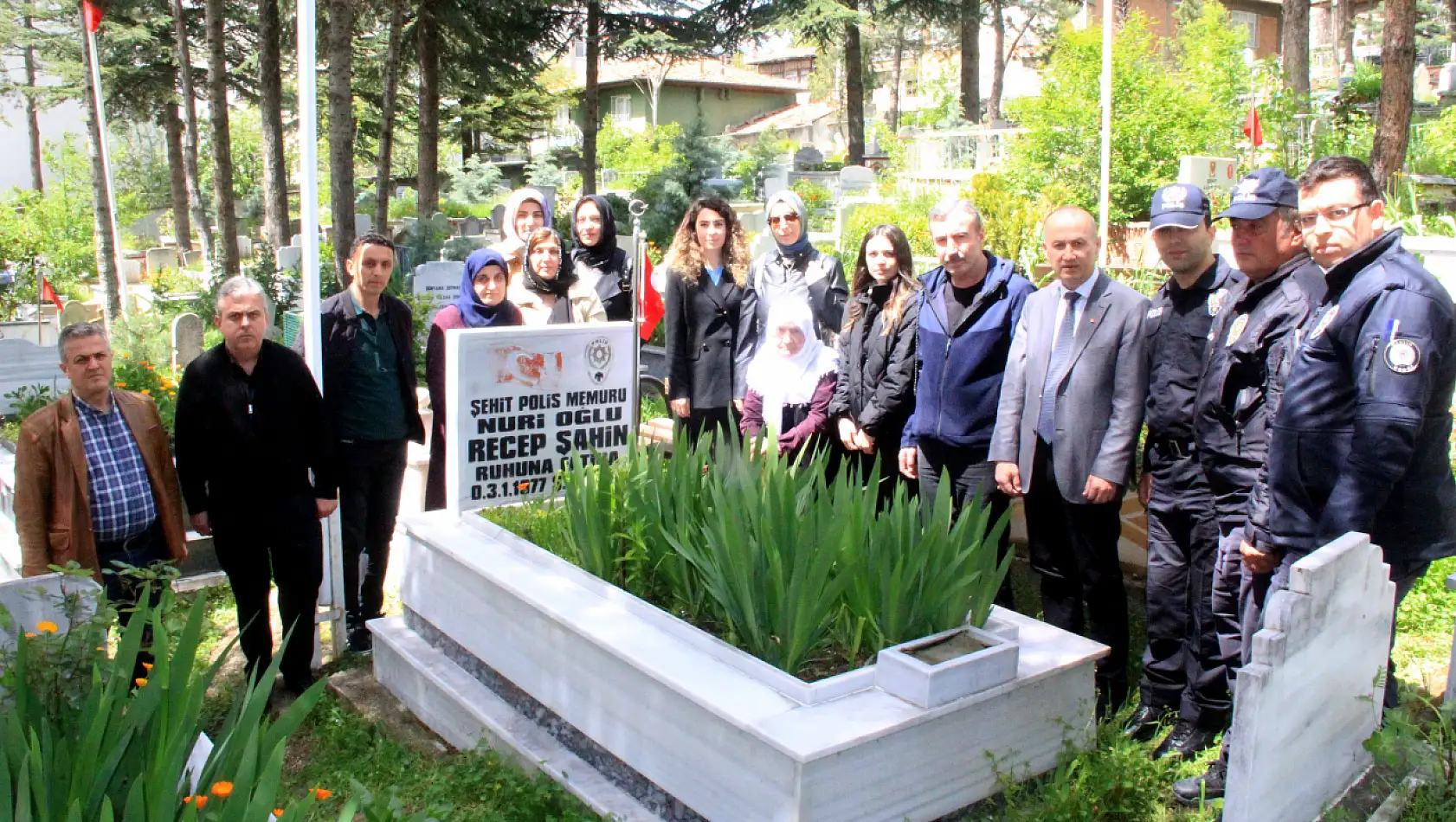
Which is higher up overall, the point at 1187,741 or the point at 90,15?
the point at 90,15

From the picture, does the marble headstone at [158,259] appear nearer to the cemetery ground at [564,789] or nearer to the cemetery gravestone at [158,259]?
the cemetery gravestone at [158,259]

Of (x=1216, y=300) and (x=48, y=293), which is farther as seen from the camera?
(x=48, y=293)

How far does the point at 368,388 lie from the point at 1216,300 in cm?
343

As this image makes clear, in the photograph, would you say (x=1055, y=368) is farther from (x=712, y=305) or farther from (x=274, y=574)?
(x=274, y=574)

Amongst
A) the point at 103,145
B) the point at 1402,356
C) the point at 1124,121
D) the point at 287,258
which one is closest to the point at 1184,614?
the point at 1402,356

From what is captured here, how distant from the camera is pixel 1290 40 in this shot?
1859 centimetres

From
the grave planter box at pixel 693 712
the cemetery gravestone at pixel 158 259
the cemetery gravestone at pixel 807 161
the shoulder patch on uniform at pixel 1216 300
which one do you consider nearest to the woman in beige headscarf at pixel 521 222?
the grave planter box at pixel 693 712

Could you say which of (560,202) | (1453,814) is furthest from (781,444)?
(560,202)

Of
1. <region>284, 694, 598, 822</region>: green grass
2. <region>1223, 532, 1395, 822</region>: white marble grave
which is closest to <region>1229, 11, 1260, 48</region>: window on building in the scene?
<region>1223, 532, 1395, 822</region>: white marble grave

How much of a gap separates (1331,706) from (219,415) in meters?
3.85

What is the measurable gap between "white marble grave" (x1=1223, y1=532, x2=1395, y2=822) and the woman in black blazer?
3.14 m

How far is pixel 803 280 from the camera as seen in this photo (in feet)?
18.8

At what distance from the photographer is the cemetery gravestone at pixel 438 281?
42.2ft

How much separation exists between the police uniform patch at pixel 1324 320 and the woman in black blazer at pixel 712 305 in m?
2.89
